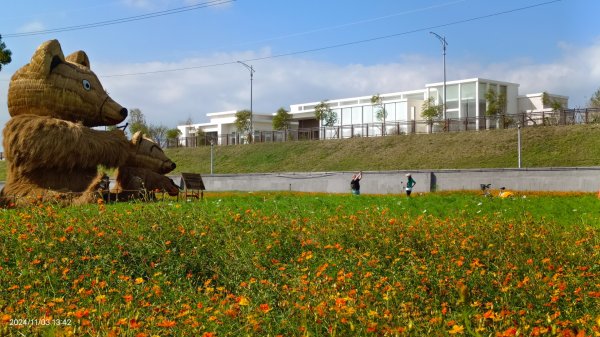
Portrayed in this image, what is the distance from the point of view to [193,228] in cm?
712

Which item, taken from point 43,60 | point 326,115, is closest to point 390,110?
point 326,115

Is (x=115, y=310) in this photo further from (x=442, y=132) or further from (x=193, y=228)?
(x=442, y=132)

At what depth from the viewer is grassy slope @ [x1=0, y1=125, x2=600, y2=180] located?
1180 inches

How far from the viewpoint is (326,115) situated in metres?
53.1

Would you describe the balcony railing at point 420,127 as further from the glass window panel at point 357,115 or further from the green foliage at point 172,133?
the glass window panel at point 357,115

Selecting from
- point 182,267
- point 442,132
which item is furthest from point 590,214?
point 442,132

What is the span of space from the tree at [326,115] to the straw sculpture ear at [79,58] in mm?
37868

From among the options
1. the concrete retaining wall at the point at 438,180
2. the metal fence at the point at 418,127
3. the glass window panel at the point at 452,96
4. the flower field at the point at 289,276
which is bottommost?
the flower field at the point at 289,276

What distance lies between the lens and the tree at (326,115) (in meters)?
52.6

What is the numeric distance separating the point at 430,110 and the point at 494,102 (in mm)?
5397

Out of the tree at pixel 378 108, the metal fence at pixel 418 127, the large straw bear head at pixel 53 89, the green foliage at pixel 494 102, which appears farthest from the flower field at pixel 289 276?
the tree at pixel 378 108

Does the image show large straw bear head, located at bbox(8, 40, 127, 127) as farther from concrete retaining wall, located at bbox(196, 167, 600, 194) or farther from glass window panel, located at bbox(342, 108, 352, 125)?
glass window panel, located at bbox(342, 108, 352, 125)

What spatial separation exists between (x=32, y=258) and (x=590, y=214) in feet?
27.4

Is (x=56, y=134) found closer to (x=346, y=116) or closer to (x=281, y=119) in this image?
(x=346, y=116)
